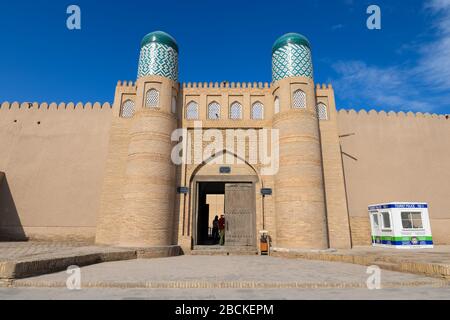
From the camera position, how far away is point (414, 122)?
12.5 m

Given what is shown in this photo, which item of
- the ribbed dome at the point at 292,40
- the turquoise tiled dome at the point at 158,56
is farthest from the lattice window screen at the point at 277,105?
the turquoise tiled dome at the point at 158,56

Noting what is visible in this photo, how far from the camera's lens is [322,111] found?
452 inches

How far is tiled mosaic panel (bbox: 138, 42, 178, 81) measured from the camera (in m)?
10.9

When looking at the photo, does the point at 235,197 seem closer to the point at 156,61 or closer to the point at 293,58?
the point at 293,58

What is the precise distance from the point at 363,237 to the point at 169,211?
7.68 meters

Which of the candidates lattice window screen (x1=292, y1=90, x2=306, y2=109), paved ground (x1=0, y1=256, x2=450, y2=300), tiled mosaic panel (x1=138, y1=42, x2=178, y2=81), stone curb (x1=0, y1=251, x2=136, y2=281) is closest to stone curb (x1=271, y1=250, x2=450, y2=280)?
paved ground (x1=0, y1=256, x2=450, y2=300)

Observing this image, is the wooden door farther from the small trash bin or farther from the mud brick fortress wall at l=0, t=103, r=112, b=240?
the mud brick fortress wall at l=0, t=103, r=112, b=240

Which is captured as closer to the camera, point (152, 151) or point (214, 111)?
point (152, 151)

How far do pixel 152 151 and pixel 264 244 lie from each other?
5361 mm

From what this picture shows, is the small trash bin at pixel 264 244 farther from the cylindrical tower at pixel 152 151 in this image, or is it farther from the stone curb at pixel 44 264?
the stone curb at pixel 44 264

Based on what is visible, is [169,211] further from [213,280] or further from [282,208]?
[213,280]

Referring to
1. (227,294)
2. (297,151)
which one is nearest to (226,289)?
(227,294)

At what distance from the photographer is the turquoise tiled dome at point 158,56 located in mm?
10867
